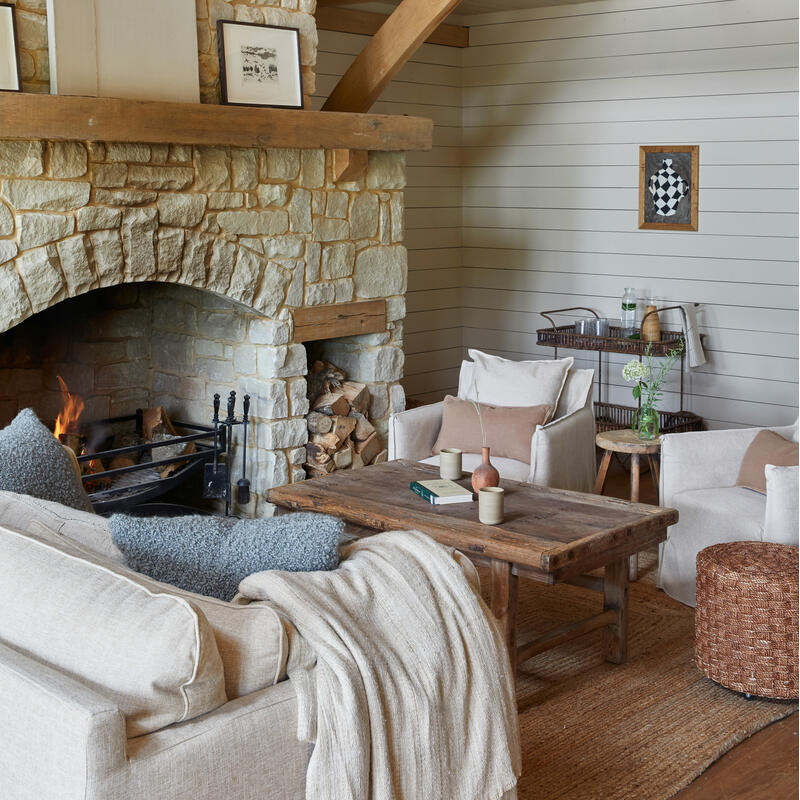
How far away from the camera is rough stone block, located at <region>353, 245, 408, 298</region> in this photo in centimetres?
489

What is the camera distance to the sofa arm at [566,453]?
13.6 feet

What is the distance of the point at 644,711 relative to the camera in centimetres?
311

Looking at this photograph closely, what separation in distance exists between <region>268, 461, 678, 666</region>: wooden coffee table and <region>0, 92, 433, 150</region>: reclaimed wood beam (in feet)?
4.56

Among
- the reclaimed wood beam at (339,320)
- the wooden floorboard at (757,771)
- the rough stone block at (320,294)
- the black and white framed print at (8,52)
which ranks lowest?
the wooden floorboard at (757,771)

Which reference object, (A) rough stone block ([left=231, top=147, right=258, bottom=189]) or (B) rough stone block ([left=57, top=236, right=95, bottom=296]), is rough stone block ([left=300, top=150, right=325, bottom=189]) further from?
(B) rough stone block ([left=57, top=236, right=95, bottom=296])

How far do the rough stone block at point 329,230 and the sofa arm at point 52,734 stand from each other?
3.19 metres

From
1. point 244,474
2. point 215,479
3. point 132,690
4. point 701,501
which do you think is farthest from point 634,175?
point 132,690

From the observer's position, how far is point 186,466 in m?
4.76

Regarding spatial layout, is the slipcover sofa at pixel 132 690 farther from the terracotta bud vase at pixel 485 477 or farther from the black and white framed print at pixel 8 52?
the black and white framed print at pixel 8 52

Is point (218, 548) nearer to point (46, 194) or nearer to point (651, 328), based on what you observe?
point (46, 194)

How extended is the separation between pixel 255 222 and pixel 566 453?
5.27 ft

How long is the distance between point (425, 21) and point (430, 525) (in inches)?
93.4

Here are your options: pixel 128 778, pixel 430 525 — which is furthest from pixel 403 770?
pixel 430 525

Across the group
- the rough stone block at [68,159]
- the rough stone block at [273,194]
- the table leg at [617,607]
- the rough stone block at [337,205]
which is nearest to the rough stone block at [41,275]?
the rough stone block at [68,159]
